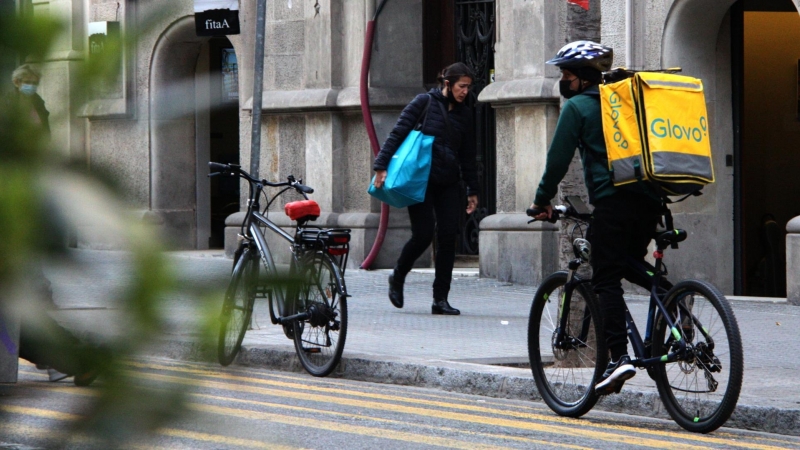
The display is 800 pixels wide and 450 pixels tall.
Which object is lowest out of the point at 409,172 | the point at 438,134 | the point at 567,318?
the point at 567,318

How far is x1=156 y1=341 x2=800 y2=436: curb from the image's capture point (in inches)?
227

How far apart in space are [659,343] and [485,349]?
2.48 m

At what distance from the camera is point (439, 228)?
9.82m

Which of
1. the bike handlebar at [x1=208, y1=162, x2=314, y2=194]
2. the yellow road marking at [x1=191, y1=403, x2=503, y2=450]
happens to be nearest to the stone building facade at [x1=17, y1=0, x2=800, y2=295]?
the bike handlebar at [x1=208, y1=162, x2=314, y2=194]

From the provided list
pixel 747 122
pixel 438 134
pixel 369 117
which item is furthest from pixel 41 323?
pixel 369 117

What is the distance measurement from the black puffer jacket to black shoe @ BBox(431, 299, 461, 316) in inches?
33.0

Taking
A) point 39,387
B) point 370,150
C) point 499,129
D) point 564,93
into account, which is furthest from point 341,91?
point 39,387

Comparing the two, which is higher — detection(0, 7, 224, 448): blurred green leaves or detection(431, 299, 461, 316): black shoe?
detection(0, 7, 224, 448): blurred green leaves

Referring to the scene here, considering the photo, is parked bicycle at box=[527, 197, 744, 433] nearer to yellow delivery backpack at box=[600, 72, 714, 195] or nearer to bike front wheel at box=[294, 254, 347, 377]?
yellow delivery backpack at box=[600, 72, 714, 195]

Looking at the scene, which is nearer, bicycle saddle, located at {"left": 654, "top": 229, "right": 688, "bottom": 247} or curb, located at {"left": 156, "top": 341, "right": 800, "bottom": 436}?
bicycle saddle, located at {"left": 654, "top": 229, "right": 688, "bottom": 247}

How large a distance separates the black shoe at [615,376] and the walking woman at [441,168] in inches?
156

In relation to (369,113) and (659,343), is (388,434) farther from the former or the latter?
(369,113)

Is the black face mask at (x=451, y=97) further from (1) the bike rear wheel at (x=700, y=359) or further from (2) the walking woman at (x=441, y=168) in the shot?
(1) the bike rear wheel at (x=700, y=359)

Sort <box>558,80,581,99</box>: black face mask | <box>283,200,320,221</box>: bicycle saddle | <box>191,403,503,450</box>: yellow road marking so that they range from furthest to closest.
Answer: <box>283,200,320,221</box>: bicycle saddle, <box>558,80,581,99</box>: black face mask, <box>191,403,503,450</box>: yellow road marking
